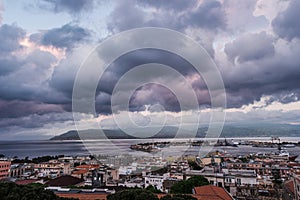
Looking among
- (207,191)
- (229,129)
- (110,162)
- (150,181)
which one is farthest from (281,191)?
(229,129)

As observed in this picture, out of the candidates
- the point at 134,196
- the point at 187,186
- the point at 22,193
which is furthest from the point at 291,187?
the point at 22,193

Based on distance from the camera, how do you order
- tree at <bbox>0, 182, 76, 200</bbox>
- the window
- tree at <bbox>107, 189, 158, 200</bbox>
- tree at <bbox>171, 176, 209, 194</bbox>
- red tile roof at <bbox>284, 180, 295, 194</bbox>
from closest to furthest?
tree at <bbox>0, 182, 76, 200</bbox>
tree at <bbox>107, 189, 158, 200</bbox>
red tile roof at <bbox>284, 180, 295, 194</bbox>
tree at <bbox>171, 176, 209, 194</bbox>
the window

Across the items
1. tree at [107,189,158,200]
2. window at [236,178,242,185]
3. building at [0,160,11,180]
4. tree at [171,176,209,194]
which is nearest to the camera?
tree at [107,189,158,200]

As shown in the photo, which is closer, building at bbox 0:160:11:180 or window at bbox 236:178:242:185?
window at bbox 236:178:242:185

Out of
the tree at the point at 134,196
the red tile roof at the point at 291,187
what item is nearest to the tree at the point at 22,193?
the tree at the point at 134,196

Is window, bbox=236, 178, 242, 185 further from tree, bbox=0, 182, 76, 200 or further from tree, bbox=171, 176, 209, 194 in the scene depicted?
tree, bbox=0, 182, 76, 200

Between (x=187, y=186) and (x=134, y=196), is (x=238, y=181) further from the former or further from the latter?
(x=134, y=196)

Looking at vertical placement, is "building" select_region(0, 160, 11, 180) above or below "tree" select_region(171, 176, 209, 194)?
below

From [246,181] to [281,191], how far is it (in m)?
2.86

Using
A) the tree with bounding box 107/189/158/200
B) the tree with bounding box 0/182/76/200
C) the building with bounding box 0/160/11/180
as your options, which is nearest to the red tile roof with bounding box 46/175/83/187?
the tree with bounding box 0/182/76/200

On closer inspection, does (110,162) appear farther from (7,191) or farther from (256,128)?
(256,128)

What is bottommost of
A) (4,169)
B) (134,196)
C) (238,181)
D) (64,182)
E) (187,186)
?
(4,169)

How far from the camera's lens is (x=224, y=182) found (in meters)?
18.9

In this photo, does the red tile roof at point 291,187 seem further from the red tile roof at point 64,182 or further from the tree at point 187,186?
the red tile roof at point 64,182
